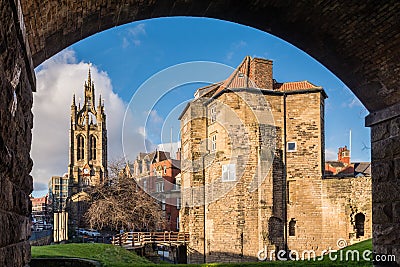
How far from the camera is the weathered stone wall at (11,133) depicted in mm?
2477

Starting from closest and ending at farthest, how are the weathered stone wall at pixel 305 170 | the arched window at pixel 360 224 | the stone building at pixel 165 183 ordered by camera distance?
the arched window at pixel 360 224 < the weathered stone wall at pixel 305 170 < the stone building at pixel 165 183

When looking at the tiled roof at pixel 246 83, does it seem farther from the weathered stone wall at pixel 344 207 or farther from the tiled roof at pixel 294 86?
the weathered stone wall at pixel 344 207

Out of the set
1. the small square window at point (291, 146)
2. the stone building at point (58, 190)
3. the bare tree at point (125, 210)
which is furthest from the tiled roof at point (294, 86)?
the stone building at point (58, 190)

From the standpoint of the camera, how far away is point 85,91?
8644 centimetres

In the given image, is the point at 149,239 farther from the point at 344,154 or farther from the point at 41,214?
the point at 41,214

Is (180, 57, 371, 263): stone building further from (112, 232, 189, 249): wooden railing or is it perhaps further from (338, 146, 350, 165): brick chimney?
(338, 146, 350, 165): brick chimney

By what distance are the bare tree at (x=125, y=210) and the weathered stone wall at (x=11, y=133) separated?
121 feet

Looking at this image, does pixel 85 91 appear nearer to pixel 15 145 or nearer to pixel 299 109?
pixel 299 109

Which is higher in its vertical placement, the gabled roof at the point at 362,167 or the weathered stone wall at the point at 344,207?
the gabled roof at the point at 362,167

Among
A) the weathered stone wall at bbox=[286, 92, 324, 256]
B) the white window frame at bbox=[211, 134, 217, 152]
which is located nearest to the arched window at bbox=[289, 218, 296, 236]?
the weathered stone wall at bbox=[286, 92, 324, 256]

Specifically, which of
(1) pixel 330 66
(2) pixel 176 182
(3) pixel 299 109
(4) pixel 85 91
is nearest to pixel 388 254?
(1) pixel 330 66

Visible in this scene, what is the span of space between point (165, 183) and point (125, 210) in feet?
30.8

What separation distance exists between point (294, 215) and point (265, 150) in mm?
4751

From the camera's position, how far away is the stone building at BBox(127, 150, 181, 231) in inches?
1789
